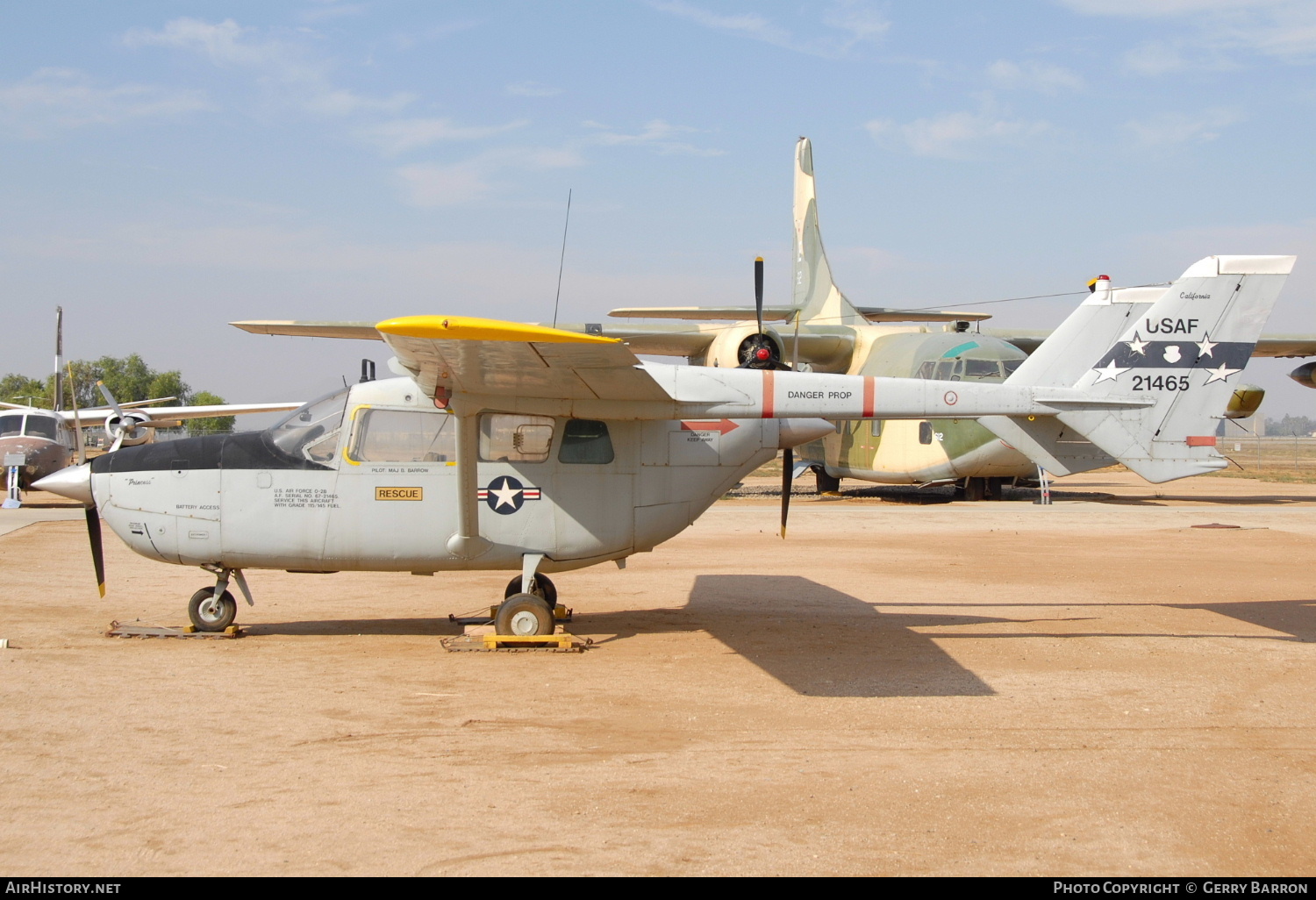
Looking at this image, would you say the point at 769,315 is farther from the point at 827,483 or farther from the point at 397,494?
the point at 397,494

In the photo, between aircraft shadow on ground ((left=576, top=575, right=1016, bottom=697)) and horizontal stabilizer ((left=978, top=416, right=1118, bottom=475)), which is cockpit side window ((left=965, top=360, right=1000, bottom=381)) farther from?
horizontal stabilizer ((left=978, top=416, right=1118, bottom=475))

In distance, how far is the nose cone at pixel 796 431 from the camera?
32.5 feet

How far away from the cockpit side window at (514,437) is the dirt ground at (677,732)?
1889mm

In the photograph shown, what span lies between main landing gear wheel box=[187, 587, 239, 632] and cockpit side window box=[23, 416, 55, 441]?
845 inches

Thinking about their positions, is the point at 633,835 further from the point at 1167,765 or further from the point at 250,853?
the point at 1167,765

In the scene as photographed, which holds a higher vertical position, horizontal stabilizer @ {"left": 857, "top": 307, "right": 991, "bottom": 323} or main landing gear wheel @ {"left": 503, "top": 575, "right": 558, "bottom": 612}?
horizontal stabilizer @ {"left": 857, "top": 307, "right": 991, "bottom": 323}

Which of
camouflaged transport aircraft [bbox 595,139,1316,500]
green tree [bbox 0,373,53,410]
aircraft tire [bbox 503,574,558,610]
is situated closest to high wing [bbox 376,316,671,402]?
aircraft tire [bbox 503,574,558,610]

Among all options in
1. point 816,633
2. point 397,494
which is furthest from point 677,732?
point 397,494

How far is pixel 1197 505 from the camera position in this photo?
26281mm

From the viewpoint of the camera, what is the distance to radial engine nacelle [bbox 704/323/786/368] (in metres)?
22.8

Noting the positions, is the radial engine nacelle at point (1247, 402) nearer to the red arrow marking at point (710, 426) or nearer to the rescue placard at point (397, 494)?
the red arrow marking at point (710, 426)

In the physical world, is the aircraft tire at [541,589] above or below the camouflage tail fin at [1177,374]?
below

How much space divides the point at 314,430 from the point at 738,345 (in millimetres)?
15212

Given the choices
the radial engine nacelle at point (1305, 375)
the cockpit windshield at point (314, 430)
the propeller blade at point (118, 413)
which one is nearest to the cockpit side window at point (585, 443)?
the cockpit windshield at point (314, 430)
